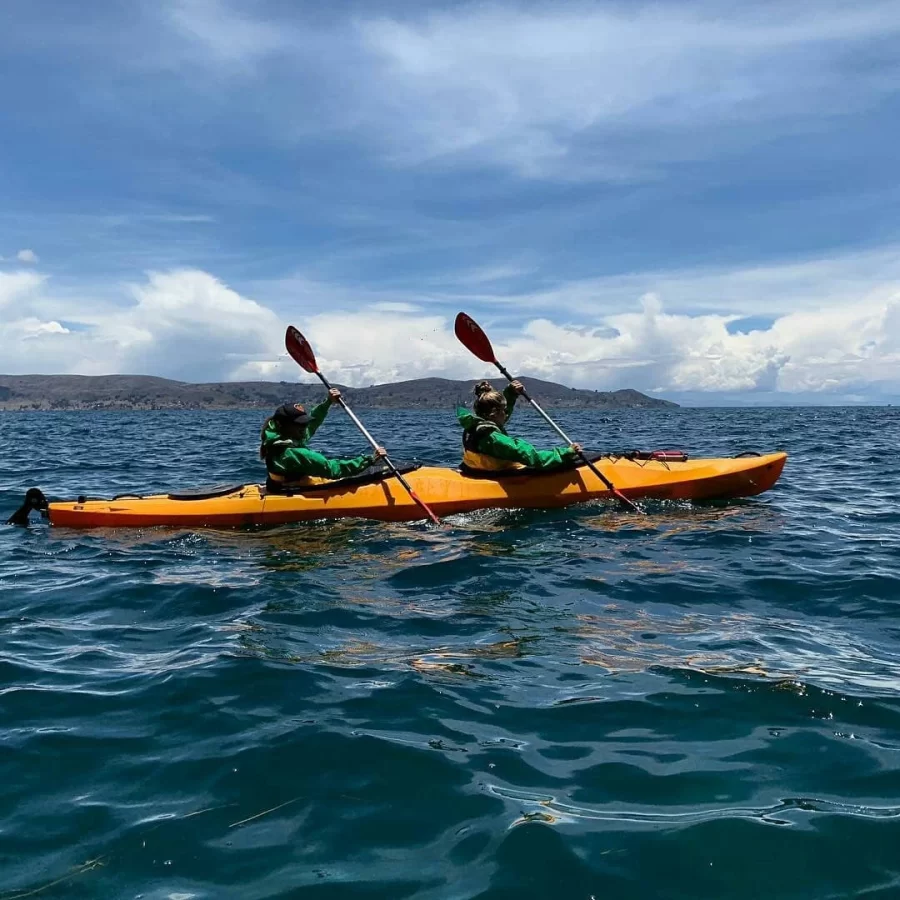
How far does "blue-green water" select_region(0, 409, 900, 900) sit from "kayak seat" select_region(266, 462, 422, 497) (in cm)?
219

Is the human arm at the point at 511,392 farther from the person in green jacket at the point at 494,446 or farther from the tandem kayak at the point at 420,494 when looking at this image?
the tandem kayak at the point at 420,494

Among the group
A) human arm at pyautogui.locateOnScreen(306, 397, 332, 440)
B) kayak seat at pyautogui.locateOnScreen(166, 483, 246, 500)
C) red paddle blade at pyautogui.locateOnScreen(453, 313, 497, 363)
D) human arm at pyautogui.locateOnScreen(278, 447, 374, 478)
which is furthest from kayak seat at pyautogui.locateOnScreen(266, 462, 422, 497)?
red paddle blade at pyautogui.locateOnScreen(453, 313, 497, 363)

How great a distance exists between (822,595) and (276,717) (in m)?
5.01

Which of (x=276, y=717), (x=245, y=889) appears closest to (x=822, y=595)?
(x=276, y=717)

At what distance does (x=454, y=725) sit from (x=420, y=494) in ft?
22.9

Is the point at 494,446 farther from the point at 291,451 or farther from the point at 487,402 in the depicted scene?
the point at 291,451

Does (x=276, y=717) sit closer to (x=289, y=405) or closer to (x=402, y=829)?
(x=402, y=829)

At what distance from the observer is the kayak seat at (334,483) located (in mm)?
11250

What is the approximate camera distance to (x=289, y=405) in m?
11.0

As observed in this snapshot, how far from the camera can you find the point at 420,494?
453 inches

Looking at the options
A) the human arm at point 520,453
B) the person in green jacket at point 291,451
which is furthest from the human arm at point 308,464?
the human arm at point 520,453

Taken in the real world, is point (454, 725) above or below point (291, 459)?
below

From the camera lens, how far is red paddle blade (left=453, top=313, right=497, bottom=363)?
1427 cm

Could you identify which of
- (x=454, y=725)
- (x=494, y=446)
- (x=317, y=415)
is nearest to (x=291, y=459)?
(x=317, y=415)
